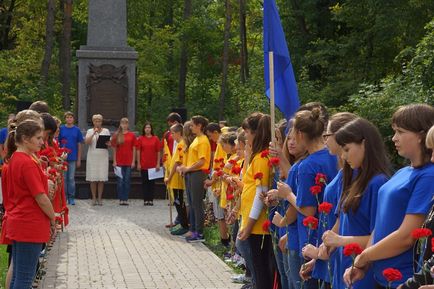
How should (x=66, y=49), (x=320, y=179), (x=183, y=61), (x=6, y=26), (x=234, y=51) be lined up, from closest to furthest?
(x=320, y=179), (x=66, y=49), (x=183, y=61), (x=6, y=26), (x=234, y=51)

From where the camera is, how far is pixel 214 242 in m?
15.9

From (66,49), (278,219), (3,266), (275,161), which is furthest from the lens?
(66,49)

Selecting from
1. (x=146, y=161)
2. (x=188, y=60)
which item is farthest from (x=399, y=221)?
(x=188, y=60)

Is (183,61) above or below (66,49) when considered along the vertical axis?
below

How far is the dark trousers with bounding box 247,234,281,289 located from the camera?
29.2 feet

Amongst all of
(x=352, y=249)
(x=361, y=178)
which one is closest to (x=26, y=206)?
(x=361, y=178)

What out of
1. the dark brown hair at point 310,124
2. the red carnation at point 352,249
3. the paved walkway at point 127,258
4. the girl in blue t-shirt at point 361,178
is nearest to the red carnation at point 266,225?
the dark brown hair at point 310,124

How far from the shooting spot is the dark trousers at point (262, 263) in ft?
29.2

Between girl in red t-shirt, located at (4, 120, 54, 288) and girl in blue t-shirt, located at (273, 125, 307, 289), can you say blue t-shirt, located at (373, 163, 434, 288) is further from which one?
girl in red t-shirt, located at (4, 120, 54, 288)

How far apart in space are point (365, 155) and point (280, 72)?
3001mm

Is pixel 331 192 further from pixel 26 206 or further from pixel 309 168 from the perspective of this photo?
pixel 26 206

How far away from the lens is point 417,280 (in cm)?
491

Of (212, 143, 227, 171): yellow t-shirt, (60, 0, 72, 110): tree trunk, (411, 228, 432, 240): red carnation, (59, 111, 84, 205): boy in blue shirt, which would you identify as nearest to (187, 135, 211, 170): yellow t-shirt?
(212, 143, 227, 171): yellow t-shirt

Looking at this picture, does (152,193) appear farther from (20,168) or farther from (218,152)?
(20,168)
